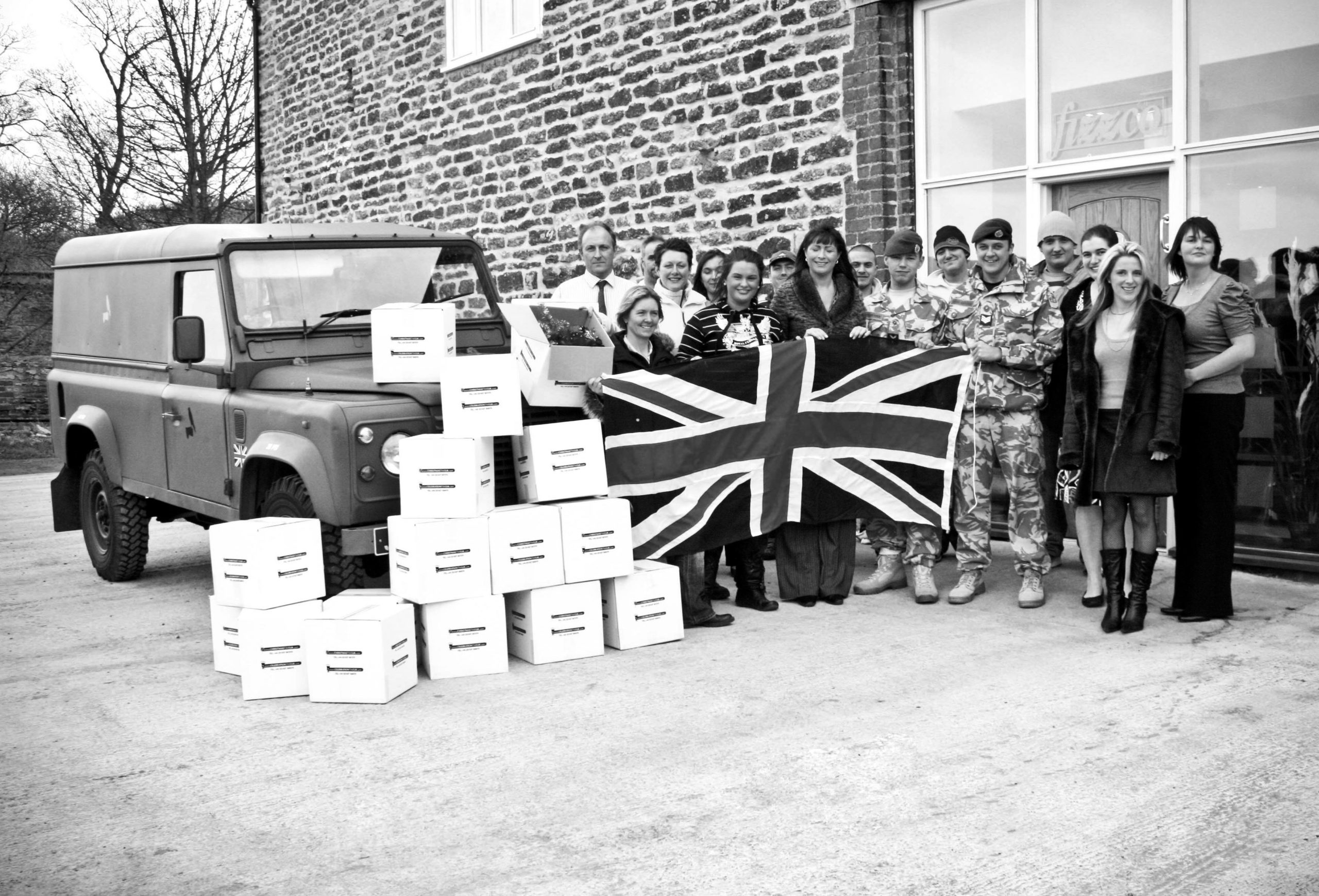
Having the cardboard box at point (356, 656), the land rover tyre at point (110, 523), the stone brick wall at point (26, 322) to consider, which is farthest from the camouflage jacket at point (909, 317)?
the stone brick wall at point (26, 322)

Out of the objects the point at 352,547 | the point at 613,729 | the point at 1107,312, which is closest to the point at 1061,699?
the point at 613,729

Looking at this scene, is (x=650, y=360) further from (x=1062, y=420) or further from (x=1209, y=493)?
(x=1209, y=493)

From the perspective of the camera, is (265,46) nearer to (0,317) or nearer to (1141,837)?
(0,317)

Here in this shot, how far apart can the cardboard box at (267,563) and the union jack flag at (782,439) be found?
1685 mm

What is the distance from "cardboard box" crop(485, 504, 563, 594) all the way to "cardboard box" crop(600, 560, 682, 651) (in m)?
0.35

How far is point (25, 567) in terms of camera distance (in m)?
9.13

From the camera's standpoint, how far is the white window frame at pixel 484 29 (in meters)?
13.0

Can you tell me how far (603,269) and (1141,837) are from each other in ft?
18.0

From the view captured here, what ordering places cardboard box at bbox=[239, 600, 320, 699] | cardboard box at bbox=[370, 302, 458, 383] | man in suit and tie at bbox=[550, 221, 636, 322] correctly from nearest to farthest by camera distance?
cardboard box at bbox=[239, 600, 320, 699] → cardboard box at bbox=[370, 302, 458, 383] → man in suit and tie at bbox=[550, 221, 636, 322]

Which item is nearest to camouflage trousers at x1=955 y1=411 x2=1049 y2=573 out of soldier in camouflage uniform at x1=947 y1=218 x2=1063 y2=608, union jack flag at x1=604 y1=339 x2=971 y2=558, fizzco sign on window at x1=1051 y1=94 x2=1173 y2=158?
soldier in camouflage uniform at x1=947 y1=218 x2=1063 y2=608

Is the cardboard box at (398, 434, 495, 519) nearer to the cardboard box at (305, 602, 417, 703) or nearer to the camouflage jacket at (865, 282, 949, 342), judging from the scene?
the cardboard box at (305, 602, 417, 703)

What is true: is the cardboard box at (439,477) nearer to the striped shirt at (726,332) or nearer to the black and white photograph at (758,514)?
the black and white photograph at (758,514)

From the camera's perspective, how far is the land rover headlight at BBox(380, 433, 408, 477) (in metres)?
6.24

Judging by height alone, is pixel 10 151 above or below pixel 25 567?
above
